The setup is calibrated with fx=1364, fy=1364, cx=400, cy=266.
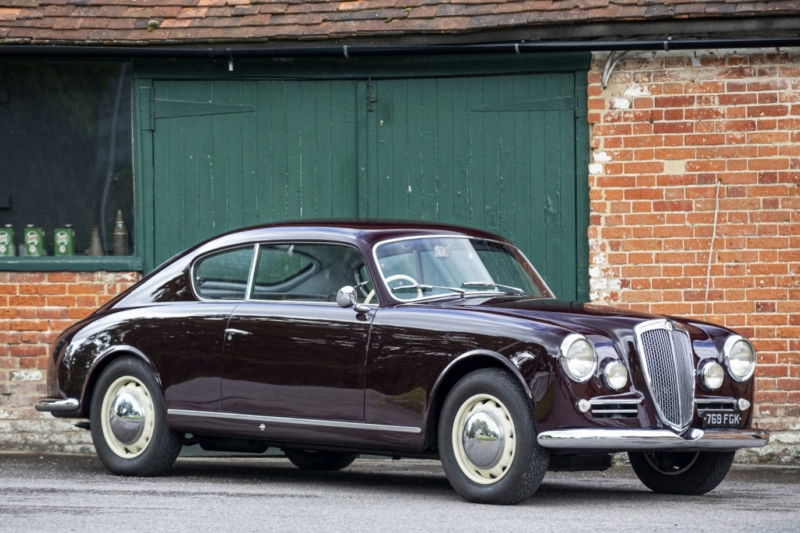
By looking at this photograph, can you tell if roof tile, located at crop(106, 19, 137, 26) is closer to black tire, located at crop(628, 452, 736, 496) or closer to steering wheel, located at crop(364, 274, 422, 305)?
steering wheel, located at crop(364, 274, 422, 305)

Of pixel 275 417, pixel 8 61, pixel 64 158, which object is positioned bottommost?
Answer: pixel 275 417

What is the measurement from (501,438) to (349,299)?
4.11ft

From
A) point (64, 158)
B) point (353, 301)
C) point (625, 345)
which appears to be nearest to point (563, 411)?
point (625, 345)

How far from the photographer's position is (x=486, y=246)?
27.4 feet

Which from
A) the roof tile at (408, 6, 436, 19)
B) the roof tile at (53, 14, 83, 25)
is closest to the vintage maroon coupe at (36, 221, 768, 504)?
the roof tile at (408, 6, 436, 19)

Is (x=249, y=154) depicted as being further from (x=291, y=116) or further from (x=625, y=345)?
(x=625, y=345)

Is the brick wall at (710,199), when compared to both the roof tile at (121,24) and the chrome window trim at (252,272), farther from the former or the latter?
the roof tile at (121,24)

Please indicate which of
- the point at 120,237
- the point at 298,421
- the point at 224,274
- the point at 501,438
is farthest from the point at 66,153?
the point at 501,438

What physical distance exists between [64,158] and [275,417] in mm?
4676

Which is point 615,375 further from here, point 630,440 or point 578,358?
point 630,440

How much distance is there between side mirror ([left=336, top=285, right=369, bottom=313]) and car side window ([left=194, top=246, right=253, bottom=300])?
87 centimetres

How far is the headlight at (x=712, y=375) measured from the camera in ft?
24.4

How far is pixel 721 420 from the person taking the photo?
24.3 ft

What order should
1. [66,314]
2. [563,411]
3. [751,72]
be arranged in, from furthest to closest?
[66,314] → [751,72] → [563,411]
